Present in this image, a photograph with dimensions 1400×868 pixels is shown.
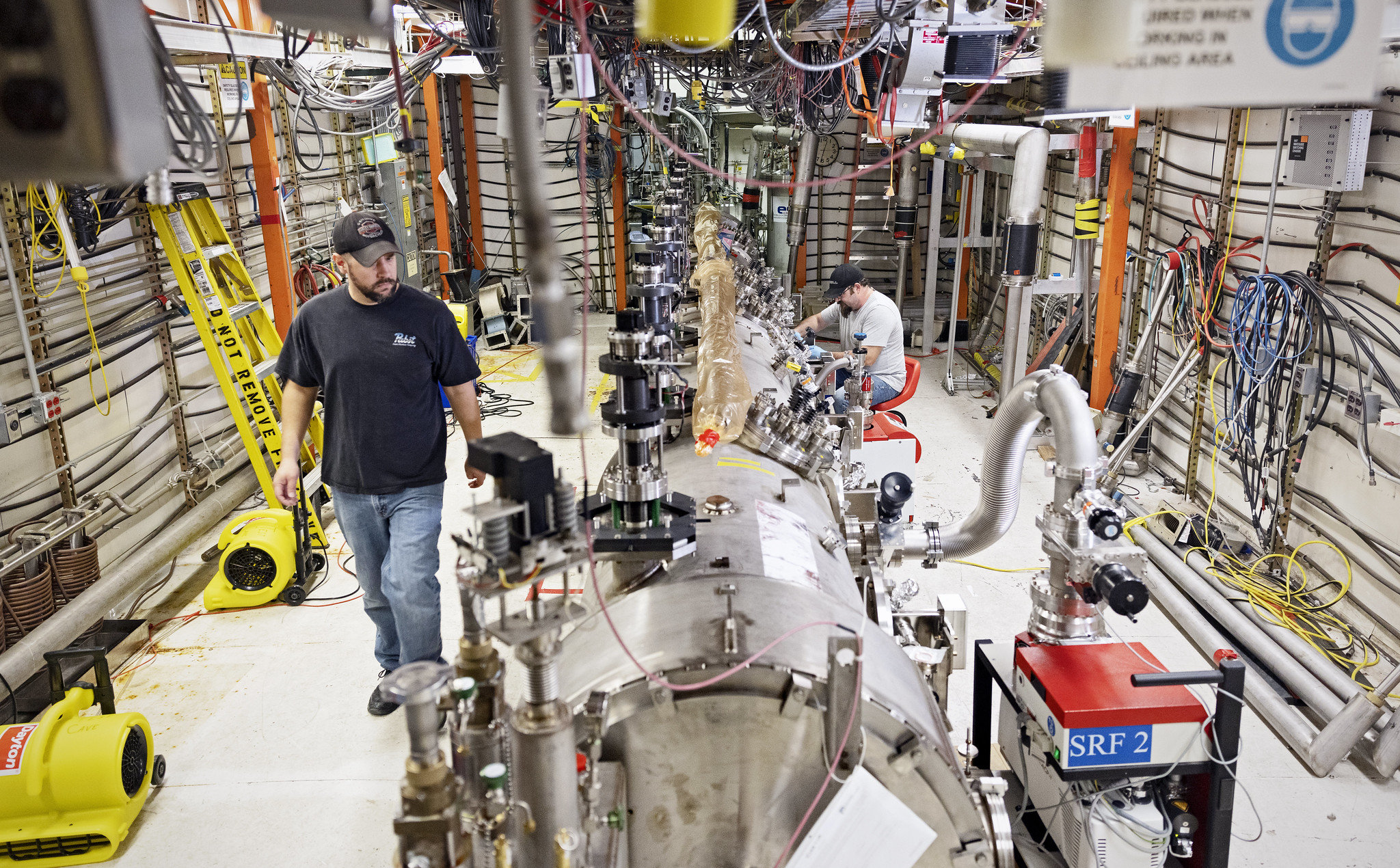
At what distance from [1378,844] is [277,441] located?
4544mm

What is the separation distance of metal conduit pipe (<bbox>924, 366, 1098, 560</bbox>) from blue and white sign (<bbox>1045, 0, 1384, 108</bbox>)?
1256 mm

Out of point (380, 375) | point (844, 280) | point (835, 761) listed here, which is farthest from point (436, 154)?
point (835, 761)

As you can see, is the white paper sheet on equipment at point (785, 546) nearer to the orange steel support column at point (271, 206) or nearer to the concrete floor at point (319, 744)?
the concrete floor at point (319, 744)

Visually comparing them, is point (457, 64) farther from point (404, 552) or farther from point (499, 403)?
point (404, 552)

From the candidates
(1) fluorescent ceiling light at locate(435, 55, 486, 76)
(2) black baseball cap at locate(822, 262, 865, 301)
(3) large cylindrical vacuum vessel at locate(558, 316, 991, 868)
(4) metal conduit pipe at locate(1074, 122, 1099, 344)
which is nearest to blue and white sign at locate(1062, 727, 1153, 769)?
(3) large cylindrical vacuum vessel at locate(558, 316, 991, 868)

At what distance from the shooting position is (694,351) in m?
3.98

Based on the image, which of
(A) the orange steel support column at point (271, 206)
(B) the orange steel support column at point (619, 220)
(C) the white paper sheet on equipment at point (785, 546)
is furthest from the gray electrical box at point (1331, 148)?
(B) the orange steel support column at point (619, 220)

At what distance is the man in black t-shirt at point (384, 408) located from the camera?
2.79 metres

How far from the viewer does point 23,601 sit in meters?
3.63

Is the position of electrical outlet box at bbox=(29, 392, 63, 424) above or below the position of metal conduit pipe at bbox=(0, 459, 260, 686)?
above

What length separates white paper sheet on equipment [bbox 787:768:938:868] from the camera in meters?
1.41

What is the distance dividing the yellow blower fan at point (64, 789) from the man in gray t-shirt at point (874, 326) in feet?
11.8

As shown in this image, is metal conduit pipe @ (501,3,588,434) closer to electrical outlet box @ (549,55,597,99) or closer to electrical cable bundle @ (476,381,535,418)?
electrical outlet box @ (549,55,597,99)

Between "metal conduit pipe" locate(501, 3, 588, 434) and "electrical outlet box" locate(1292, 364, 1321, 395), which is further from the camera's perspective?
"electrical outlet box" locate(1292, 364, 1321, 395)
